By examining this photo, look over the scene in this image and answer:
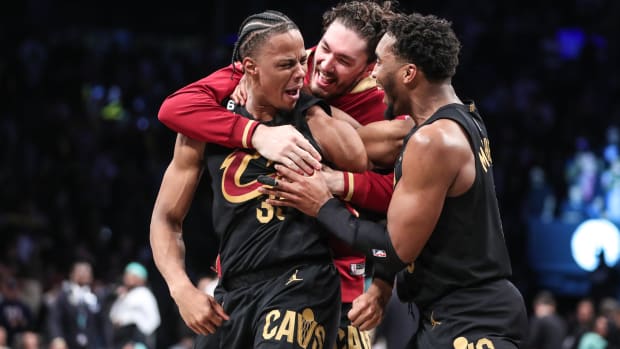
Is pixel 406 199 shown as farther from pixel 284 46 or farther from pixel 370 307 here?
pixel 284 46

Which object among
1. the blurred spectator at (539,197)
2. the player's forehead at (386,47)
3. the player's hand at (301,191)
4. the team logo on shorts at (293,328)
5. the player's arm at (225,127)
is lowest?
the blurred spectator at (539,197)

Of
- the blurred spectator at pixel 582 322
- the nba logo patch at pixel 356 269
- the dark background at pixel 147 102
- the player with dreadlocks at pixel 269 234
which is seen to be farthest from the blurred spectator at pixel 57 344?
the nba logo patch at pixel 356 269

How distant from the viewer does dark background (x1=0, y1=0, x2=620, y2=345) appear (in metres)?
13.2

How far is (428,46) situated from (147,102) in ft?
37.5

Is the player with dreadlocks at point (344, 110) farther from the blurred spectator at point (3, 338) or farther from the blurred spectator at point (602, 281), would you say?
the blurred spectator at point (602, 281)

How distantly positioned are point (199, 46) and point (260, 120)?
1284 centimetres

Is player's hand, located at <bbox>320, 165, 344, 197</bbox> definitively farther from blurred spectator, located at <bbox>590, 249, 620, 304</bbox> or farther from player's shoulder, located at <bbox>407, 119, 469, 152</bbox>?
blurred spectator, located at <bbox>590, 249, 620, 304</bbox>

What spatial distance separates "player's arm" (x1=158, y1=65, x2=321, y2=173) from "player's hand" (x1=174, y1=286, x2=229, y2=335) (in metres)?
0.64

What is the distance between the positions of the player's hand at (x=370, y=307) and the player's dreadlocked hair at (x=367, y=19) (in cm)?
107

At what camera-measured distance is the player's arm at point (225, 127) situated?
Answer: 3.76 meters

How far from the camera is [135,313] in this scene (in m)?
10.7

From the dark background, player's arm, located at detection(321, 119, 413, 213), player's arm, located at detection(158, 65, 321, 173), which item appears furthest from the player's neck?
the dark background

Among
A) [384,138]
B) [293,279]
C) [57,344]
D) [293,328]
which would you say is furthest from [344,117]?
[57,344]

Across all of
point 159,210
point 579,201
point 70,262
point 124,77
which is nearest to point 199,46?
point 124,77
